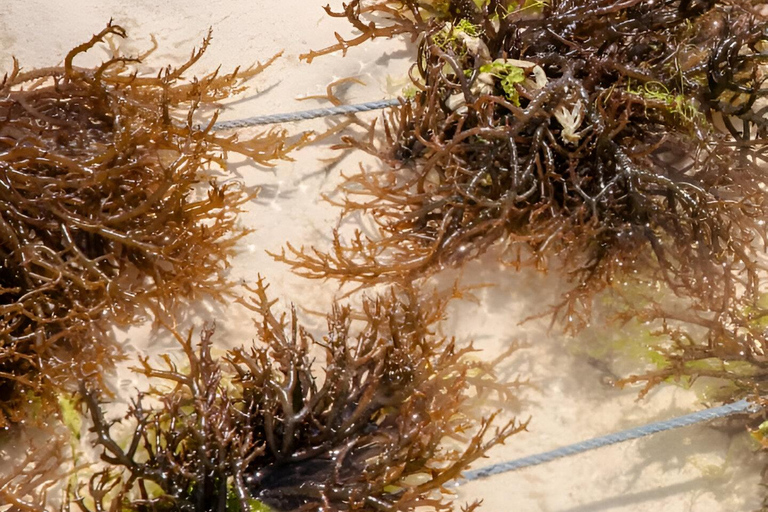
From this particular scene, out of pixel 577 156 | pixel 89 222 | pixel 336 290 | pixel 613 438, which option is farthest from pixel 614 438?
pixel 89 222

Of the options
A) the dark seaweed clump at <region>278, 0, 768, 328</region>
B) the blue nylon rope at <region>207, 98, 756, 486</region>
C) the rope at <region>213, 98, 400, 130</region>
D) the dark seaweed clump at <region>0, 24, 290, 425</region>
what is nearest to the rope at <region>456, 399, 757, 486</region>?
the blue nylon rope at <region>207, 98, 756, 486</region>

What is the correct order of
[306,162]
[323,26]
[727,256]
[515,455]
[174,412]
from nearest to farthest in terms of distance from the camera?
[174,412]
[515,455]
[727,256]
[306,162]
[323,26]

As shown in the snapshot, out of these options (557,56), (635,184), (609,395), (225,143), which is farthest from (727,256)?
(225,143)

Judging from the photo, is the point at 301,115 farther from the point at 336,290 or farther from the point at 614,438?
the point at 614,438

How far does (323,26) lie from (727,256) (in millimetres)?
1685

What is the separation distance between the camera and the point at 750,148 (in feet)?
7.50

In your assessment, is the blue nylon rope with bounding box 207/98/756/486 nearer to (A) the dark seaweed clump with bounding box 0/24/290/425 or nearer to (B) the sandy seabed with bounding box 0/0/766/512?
(B) the sandy seabed with bounding box 0/0/766/512

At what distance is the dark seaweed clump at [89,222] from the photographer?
1.95m

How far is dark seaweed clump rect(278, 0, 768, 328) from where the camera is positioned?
2.12 meters

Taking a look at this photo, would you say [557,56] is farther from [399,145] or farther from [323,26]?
[323,26]

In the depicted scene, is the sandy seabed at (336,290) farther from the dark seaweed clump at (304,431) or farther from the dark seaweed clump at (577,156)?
the dark seaweed clump at (304,431)

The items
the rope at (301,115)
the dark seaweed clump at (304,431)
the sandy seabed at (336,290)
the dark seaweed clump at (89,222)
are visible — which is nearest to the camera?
the dark seaweed clump at (304,431)

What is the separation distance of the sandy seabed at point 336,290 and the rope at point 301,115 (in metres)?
0.09

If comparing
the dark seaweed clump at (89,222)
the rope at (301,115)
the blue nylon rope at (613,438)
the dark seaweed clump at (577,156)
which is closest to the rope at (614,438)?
the blue nylon rope at (613,438)
